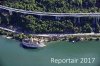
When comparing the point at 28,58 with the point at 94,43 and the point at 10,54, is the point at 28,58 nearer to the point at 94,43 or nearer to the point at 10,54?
the point at 10,54

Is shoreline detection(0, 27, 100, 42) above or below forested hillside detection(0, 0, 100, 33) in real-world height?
below

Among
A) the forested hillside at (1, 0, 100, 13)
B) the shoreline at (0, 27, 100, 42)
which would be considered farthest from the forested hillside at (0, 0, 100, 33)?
the shoreline at (0, 27, 100, 42)

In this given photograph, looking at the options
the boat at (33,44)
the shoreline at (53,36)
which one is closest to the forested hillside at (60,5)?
the shoreline at (53,36)

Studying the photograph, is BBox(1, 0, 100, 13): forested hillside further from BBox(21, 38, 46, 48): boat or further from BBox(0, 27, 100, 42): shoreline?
BBox(21, 38, 46, 48): boat

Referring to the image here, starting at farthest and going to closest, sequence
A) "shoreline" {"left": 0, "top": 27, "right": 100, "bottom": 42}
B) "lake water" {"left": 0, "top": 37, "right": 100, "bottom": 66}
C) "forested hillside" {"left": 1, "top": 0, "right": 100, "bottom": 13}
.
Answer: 1. "forested hillside" {"left": 1, "top": 0, "right": 100, "bottom": 13}
2. "shoreline" {"left": 0, "top": 27, "right": 100, "bottom": 42}
3. "lake water" {"left": 0, "top": 37, "right": 100, "bottom": 66}

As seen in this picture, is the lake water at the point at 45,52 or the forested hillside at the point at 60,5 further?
the forested hillside at the point at 60,5

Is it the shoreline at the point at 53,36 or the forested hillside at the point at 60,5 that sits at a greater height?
the forested hillside at the point at 60,5

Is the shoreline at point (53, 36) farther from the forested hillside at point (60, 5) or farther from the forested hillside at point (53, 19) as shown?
the forested hillside at point (60, 5)
